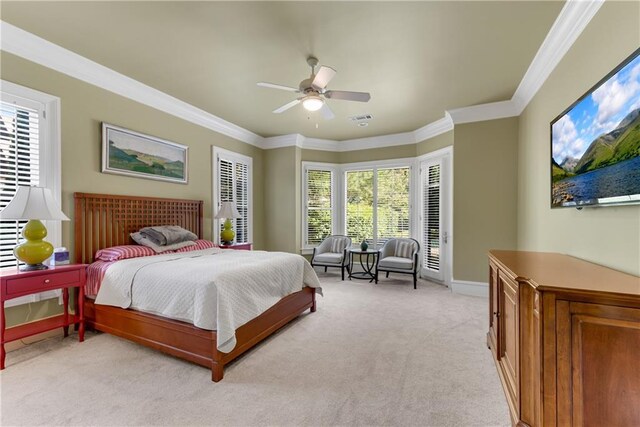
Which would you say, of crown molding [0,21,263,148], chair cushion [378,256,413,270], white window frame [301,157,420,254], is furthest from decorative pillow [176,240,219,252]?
chair cushion [378,256,413,270]

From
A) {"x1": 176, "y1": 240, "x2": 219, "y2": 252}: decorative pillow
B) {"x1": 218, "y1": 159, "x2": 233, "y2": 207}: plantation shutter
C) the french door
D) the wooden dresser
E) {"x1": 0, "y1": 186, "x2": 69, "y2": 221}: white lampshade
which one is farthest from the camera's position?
{"x1": 218, "y1": 159, "x2": 233, "y2": 207}: plantation shutter

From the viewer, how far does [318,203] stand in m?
6.25

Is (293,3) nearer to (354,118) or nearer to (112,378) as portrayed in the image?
(354,118)

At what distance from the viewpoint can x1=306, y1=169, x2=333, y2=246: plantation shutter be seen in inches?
244

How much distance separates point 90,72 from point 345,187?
4.55m

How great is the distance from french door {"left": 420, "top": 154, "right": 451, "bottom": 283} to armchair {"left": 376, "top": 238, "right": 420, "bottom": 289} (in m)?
0.35

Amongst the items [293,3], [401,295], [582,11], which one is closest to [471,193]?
[401,295]

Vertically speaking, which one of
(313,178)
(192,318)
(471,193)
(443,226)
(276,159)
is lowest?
(192,318)

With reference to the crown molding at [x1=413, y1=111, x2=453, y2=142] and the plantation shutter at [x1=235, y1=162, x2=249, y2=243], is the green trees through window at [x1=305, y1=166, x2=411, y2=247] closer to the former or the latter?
the crown molding at [x1=413, y1=111, x2=453, y2=142]

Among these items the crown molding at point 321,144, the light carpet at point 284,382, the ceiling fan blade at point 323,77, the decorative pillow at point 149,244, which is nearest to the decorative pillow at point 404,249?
the light carpet at point 284,382

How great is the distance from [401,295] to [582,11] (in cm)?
361

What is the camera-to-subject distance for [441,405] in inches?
73.0

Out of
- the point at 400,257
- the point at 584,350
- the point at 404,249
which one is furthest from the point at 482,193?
the point at 584,350

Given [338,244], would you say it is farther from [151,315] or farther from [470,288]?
[151,315]
